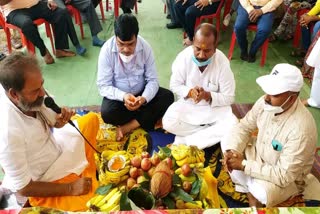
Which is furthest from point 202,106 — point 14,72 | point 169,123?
point 14,72

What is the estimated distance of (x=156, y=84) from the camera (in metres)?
3.01

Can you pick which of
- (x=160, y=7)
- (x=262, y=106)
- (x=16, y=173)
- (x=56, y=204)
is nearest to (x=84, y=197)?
(x=56, y=204)

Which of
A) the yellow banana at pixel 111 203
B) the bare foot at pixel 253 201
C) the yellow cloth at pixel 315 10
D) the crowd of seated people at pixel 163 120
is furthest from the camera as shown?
the yellow cloth at pixel 315 10

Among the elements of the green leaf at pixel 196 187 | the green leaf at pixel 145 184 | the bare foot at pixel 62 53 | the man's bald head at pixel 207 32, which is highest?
the man's bald head at pixel 207 32

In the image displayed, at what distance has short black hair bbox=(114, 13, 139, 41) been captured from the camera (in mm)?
2492

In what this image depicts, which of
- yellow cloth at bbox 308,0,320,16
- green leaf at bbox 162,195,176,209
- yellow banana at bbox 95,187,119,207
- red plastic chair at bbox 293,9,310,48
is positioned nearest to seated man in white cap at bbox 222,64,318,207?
green leaf at bbox 162,195,176,209

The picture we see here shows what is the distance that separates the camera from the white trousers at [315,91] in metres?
3.23

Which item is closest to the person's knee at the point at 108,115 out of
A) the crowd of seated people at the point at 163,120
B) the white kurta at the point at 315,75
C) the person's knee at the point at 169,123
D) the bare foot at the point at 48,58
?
the crowd of seated people at the point at 163,120

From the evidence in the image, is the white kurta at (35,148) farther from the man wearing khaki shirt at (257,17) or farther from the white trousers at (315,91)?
the man wearing khaki shirt at (257,17)

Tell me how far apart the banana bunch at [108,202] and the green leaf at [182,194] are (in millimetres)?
292

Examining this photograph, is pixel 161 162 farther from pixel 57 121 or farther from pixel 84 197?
pixel 57 121

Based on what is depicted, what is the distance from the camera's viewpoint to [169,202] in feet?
5.36

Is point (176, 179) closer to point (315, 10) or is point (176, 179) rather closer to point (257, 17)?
point (257, 17)

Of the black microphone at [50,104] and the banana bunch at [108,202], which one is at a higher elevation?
the black microphone at [50,104]
